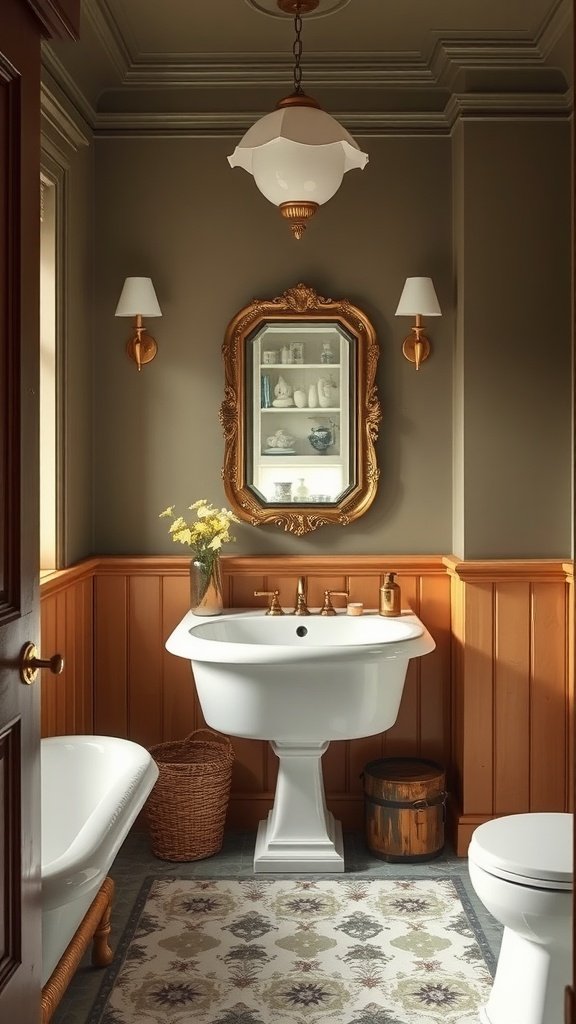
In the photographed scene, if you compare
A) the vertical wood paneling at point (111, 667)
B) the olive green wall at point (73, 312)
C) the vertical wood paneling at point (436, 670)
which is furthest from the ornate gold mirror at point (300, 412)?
the vertical wood paneling at point (111, 667)

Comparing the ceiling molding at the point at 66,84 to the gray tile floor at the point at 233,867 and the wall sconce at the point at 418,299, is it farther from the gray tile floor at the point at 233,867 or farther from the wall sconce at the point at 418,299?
the gray tile floor at the point at 233,867

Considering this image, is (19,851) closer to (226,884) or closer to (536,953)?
(536,953)

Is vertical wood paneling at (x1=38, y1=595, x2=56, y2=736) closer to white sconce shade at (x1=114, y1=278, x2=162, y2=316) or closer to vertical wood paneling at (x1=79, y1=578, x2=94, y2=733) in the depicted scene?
vertical wood paneling at (x1=79, y1=578, x2=94, y2=733)

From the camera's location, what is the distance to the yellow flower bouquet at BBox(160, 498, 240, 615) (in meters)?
3.74

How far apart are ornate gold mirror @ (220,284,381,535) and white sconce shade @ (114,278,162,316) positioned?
320mm

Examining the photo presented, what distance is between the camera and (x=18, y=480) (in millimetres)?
1648

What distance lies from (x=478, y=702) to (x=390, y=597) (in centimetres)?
49

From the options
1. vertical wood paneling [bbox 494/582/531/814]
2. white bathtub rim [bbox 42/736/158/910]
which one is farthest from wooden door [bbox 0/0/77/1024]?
vertical wood paneling [bbox 494/582/531/814]

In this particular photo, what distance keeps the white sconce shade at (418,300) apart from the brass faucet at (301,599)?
3.47 ft

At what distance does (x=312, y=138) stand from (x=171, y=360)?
1450 mm

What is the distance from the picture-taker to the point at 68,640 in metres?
3.62

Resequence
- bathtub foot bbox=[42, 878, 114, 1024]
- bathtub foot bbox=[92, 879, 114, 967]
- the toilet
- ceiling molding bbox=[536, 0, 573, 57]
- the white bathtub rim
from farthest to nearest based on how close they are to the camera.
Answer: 1. ceiling molding bbox=[536, 0, 573, 57]
2. bathtub foot bbox=[92, 879, 114, 967]
3. the toilet
4. bathtub foot bbox=[42, 878, 114, 1024]
5. the white bathtub rim

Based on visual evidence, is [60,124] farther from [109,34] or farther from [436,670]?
[436,670]

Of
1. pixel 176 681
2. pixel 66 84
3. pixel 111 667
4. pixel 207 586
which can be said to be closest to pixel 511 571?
pixel 207 586
